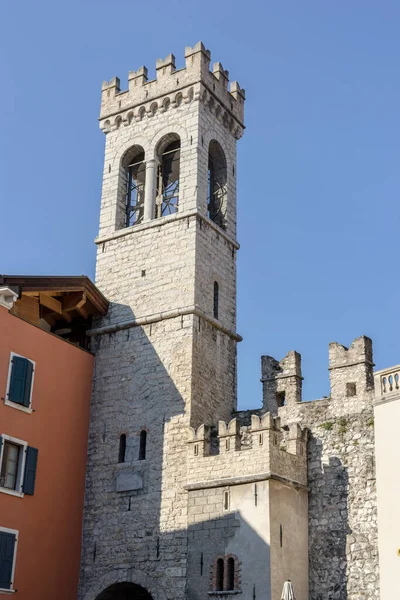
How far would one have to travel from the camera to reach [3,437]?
20.0 meters

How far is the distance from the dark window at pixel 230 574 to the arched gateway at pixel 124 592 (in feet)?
9.53

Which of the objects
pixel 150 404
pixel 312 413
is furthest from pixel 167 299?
pixel 312 413

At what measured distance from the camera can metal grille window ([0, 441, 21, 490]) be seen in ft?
65.6

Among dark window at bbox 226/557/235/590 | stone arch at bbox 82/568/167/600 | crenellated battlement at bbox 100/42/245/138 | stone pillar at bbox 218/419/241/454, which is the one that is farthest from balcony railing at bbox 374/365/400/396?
crenellated battlement at bbox 100/42/245/138

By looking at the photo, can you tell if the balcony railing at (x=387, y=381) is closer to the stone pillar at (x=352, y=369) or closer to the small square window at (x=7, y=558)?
the stone pillar at (x=352, y=369)

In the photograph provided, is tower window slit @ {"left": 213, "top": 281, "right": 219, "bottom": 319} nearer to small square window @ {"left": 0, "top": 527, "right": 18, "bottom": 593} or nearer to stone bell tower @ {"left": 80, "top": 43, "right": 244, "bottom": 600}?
stone bell tower @ {"left": 80, "top": 43, "right": 244, "bottom": 600}

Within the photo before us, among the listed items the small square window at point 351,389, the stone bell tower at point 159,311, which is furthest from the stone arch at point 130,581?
the small square window at point 351,389

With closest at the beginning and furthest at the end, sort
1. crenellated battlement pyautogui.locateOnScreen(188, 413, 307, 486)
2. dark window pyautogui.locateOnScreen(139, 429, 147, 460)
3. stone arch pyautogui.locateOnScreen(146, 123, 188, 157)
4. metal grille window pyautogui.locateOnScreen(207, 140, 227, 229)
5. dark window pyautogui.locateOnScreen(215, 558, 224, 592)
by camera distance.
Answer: dark window pyautogui.locateOnScreen(215, 558, 224, 592), crenellated battlement pyautogui.locateOnScreen(188, 413, 307, 486), dark window pyautogui.locateOnScreen(139, 429, 147, 460), stone arch pyautogui.locateOnScreen(146, 123, 188, 157), metal grille window pyautogui.locateOnScreen(207, 140, 227, 229)

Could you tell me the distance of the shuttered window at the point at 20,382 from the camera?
809 inches

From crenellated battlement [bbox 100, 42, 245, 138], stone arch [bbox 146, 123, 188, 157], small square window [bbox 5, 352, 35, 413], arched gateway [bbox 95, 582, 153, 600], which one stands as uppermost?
crenellated battlement [bbox 100, 42, 245, 138]

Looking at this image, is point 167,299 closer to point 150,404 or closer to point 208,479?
point 150,404

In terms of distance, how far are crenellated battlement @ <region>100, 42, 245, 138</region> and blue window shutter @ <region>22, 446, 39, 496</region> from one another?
37.3ft

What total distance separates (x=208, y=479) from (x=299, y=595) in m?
3.34

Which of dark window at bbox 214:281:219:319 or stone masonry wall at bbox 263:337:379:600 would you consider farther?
dark window at bbox 214:281:219:319
